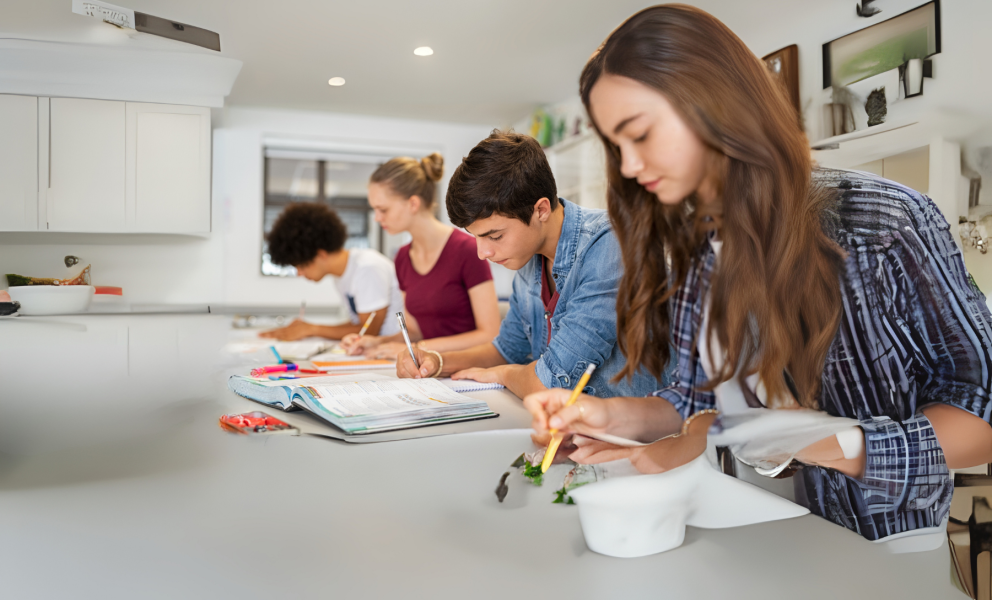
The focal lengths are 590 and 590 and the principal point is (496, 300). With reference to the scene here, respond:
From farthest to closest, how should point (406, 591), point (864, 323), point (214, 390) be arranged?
point (214, 390)
point (864, 323)
point (406, 591)

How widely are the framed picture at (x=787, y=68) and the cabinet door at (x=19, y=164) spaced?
1.97 ft

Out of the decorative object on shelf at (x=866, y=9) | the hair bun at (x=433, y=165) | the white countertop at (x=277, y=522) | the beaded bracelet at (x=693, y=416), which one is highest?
the decorative object on shelf at (x=866, y=9)

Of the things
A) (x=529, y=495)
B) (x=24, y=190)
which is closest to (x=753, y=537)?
(x=529, y=495)

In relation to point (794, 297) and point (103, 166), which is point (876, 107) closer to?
point (794, 297)

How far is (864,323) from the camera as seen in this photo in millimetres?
477

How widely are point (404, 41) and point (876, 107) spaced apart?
0.44 m

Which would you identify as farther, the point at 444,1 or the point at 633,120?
the point at 444,1

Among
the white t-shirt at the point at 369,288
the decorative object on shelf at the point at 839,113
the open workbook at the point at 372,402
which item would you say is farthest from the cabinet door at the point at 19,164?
the white t-shirt at the point at 369,288

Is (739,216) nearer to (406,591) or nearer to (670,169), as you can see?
(670,169)

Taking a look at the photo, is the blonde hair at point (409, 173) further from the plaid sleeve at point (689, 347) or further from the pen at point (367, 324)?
the pen at point (367, 324)

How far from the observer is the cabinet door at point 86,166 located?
488 mm

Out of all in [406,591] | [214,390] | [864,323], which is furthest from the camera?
[214,390]

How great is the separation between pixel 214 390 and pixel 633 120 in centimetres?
49

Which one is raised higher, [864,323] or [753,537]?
[864,323]
